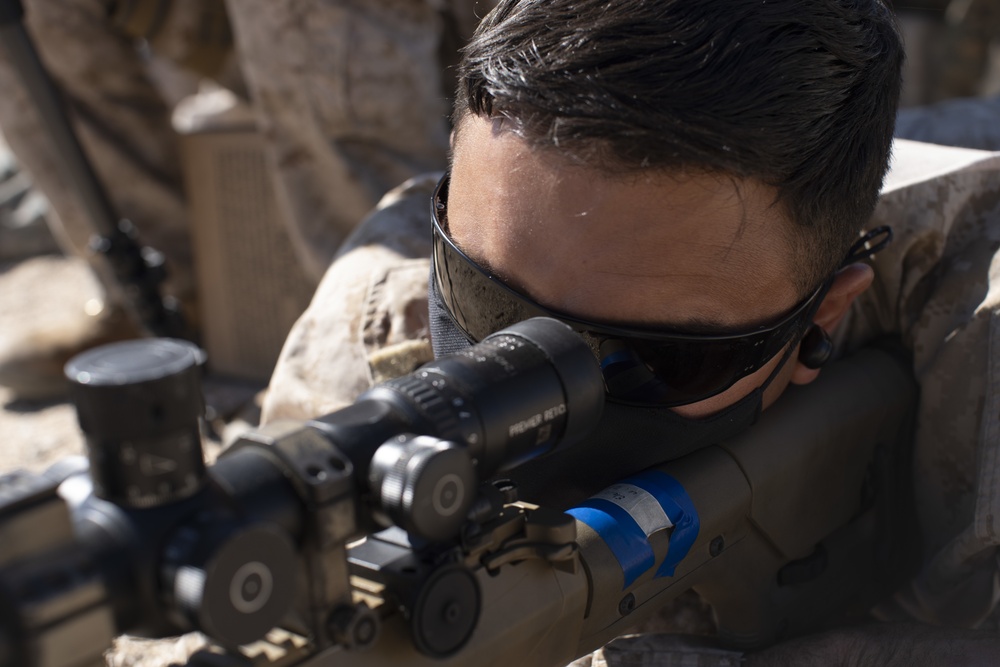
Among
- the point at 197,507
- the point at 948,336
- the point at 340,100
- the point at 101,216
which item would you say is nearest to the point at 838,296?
the point at 948,336

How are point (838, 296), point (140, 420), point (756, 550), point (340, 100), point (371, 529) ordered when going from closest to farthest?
point (140, 420), point (371, 529), point (756, 550), point (838, 296), point (340, 100)

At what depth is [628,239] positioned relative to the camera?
1.39 metres

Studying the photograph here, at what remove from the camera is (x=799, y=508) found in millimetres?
1685

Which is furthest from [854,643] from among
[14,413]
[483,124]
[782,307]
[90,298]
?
[90,298]

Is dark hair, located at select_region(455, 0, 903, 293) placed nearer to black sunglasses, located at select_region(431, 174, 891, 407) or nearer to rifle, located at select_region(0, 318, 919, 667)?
black sunglasses, located at select_region(431, 174, 891, 407)

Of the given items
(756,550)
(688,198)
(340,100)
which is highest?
(688,198)

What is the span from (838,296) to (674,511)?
22.7 inches

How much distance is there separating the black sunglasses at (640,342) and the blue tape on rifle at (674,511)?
0.12 meters

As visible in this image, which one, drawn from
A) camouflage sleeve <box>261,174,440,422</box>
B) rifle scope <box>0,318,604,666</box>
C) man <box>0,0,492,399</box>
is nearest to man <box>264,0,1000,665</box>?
camouflage sleeve <box>261,174,440,422</box>

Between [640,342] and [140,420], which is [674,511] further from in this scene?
[140,420]

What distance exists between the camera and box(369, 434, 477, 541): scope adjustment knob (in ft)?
3.08

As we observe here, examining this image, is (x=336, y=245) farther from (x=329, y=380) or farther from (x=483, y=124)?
(x=483, y=124)

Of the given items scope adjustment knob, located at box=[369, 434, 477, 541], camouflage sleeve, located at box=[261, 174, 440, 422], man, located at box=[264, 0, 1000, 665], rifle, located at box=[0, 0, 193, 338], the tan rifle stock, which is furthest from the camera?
rifle, located at box=[0, 0, 193, 338]

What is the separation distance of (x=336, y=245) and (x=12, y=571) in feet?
8.86
